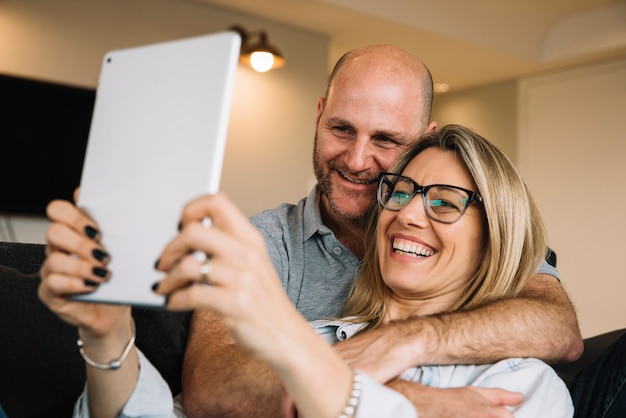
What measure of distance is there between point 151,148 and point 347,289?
97 centimetres

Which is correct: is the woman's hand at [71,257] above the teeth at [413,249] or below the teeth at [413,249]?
below

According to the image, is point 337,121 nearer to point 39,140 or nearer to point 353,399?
point 353,399

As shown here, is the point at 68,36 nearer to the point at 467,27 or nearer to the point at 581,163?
the point at 467,27

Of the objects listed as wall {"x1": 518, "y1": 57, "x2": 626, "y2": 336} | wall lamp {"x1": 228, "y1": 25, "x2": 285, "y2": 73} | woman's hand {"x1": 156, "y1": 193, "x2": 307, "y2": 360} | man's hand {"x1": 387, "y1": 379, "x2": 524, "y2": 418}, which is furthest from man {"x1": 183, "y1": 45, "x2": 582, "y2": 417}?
wall {"x1": 518, "y1": 57, "x2": 626, "y2": 336}

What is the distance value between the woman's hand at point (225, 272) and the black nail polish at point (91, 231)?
14cm

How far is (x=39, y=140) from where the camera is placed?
430 cm

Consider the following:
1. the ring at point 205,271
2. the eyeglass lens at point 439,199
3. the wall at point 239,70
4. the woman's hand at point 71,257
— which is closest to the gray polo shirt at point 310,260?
the eyeglass lens at point 439,199

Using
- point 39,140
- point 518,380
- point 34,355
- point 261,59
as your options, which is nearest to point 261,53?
point 261,59

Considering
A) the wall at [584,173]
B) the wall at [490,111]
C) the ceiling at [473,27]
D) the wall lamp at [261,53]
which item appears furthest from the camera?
the wall at [490,111]

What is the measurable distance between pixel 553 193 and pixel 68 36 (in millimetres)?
4270

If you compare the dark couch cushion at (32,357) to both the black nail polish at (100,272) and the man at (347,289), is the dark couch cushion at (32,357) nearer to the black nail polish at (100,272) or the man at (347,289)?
the man at (347,289)

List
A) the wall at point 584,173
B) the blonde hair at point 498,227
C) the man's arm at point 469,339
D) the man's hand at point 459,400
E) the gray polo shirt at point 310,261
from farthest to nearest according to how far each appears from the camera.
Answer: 1. the wall at point 584,173
2. the gray polo shirt at point 310,261
3. the blonde hair at point 498,227
4. the man's arm at point 469,339
5. the man's hand at point 459,400

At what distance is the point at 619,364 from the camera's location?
1334 millimetres

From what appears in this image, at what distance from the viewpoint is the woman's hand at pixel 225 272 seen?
73cm
